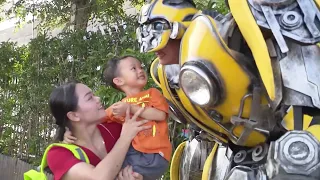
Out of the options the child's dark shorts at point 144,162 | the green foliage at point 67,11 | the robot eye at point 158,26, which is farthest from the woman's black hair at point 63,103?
the green foliage at point 67,11

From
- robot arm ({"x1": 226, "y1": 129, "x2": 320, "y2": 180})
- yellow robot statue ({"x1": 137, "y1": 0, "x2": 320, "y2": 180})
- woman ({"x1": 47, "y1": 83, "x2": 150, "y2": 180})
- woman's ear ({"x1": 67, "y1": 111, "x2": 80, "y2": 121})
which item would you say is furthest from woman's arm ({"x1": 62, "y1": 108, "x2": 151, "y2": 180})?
robot arm ({"x1": 226, "y1": 129, "x2": 320, "y2": 180})

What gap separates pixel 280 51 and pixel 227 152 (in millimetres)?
555

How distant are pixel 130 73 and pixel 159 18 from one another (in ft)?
1.29

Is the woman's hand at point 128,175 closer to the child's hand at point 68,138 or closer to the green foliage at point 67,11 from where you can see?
the child's hand at point 68,138

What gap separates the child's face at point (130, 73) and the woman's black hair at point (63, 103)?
8.4 inches

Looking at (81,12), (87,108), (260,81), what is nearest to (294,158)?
(260,81)

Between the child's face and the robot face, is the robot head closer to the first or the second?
the robot face

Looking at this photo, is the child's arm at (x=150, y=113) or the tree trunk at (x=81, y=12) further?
the tree trunk at (x=81, y=12)

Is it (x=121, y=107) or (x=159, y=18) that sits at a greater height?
(x=159, y=18)

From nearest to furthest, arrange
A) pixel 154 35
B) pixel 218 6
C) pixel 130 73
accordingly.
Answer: pixel 154 35 → pixel 130 73 → pixel 218 6

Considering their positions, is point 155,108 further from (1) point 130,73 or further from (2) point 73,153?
(2) point 73,153

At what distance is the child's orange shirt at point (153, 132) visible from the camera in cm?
256

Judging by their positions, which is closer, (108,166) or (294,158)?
(294,158)

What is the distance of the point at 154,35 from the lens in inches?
90.6
